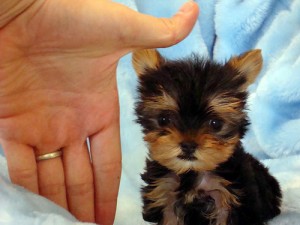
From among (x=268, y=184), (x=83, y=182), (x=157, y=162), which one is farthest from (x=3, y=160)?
(x=268, y=184)

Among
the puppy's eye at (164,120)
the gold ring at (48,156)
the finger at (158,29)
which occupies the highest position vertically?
the finger at (158,29)

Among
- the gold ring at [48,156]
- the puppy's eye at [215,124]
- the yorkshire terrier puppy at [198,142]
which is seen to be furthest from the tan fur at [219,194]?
the gold ring at [48,156]

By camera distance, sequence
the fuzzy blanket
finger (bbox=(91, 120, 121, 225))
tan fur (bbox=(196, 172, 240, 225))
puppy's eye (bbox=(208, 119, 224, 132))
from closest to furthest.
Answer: puppy's eye (bbox=(208, 119, 224, 132)) → tan fur (bbox=(196, 172, 240, 225)) → finger (bbox=(91, 120, 121, 225)) → the fuzzy blanket

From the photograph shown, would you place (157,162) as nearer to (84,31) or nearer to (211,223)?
(211,223)

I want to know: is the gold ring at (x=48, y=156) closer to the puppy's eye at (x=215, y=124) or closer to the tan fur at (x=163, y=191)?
the tan fur at (x=163, y=191)

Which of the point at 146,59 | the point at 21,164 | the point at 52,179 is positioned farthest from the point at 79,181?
the point at 146,59

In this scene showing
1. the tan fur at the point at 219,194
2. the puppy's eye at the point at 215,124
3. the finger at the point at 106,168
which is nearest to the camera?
the puppy's eye at the point at 215,124

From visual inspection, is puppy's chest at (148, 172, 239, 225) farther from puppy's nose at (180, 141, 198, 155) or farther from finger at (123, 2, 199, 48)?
finger at (123, 2, 199, 48)

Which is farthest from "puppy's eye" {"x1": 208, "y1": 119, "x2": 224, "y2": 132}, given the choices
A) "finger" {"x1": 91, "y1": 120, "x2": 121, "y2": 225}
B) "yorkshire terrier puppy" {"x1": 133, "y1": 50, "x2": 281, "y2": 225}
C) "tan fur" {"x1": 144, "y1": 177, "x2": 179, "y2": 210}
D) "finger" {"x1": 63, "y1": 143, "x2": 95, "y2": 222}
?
"finger" {"x1": 63, "y1": 143, "x2": 95, "y2": 222}
